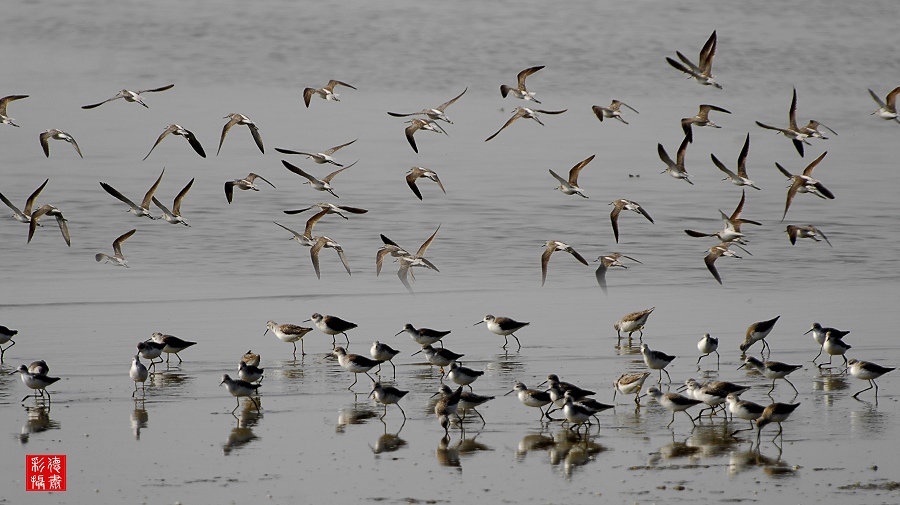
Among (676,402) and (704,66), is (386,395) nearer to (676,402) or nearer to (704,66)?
(676,402)

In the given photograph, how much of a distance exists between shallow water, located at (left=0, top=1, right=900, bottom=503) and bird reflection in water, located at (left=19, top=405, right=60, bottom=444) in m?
0.09

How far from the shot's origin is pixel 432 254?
23.5 m

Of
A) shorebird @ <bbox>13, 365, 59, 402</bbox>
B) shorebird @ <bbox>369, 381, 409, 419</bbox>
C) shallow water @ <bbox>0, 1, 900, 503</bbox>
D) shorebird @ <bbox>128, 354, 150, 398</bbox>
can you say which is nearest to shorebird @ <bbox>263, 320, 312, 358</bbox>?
shallow water @ <bbox>0, 1, 900, 503</bbox>

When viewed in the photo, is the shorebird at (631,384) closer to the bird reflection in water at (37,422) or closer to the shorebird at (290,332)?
the shorebird at (290,332)

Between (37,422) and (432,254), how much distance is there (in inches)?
474

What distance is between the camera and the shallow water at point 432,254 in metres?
10.9

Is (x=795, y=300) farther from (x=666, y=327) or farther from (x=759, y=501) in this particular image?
(x=759, y=501)

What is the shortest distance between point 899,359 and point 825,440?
421cm

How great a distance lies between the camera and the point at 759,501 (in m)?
9.73

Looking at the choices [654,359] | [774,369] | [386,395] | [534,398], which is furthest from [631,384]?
[386,395]

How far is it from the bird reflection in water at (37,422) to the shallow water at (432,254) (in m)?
0.09

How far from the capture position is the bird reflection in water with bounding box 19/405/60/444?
11.8 m

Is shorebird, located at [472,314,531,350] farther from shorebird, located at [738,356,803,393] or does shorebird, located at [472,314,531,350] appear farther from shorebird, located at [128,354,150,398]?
shorebird, located at [128,354,150,398]

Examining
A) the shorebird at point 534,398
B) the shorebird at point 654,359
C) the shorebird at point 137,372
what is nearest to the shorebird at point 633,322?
the shorebird at point 654,359
